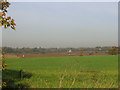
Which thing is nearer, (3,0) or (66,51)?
(3,0)

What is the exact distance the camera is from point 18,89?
4316mm

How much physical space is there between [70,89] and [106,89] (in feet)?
3.69

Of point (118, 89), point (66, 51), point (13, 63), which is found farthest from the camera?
point (13, 63)

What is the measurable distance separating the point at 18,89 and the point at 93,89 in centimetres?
245

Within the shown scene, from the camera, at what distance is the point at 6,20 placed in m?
2.88

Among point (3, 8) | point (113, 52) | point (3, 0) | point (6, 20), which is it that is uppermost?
point (3, 0)

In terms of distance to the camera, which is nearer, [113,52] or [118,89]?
[118,89]

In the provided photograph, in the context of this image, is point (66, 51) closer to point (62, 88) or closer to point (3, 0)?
point (62, 88)

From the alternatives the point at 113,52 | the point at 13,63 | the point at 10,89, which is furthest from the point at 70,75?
the point at 113,52

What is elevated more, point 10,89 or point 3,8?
point 3,8

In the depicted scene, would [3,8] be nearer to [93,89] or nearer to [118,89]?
[93,89]

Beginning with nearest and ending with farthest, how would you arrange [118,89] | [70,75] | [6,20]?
[6,20]
[118,89]
[70,75]

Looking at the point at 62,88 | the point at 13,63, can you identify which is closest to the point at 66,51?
the point at 62,88

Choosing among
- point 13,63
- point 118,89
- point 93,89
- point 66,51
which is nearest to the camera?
point 93,89
